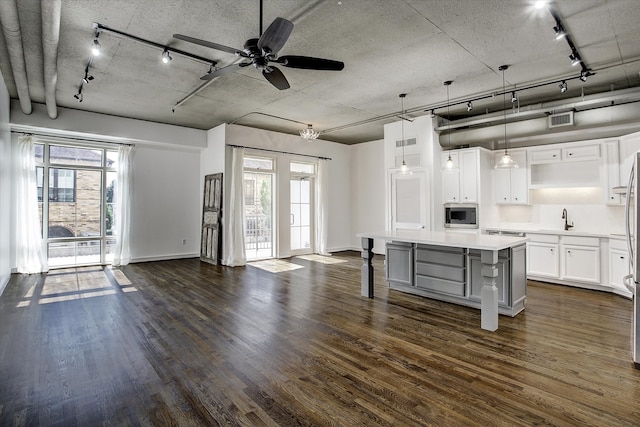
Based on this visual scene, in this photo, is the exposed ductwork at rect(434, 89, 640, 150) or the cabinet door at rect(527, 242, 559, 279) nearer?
the exposed ductwork at rect(434, 89, 640, 150)

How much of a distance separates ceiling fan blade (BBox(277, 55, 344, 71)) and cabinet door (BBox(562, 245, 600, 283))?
15.3ft

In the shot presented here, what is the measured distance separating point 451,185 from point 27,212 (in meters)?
7.88

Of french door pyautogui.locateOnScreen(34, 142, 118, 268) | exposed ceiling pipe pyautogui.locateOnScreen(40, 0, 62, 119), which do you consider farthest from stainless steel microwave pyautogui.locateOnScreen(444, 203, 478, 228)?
french door pyautogui.locateOnScreen(34, 142, 118, 268)

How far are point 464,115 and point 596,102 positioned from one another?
2331mm

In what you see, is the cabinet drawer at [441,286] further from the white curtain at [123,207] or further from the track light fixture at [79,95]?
the white curtain at [123,207]

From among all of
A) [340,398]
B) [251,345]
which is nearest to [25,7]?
[251,345]

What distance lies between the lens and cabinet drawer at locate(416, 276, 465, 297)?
4222 mm

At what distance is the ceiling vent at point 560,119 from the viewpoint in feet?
16.0

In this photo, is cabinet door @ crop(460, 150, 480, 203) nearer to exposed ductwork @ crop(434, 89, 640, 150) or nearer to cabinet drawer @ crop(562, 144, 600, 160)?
exposed ductwork @ crop(434, 89, 640, 150)

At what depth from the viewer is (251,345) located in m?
3.10

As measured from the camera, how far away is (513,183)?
6.16m

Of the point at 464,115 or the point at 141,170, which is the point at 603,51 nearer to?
the point at 464,115

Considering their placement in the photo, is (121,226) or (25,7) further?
(121,226)

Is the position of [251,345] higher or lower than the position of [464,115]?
lower
